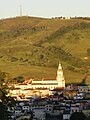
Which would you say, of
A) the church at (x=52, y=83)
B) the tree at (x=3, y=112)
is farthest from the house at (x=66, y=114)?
the tree at (x=3, y=112)

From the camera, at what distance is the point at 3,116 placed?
26.0 m

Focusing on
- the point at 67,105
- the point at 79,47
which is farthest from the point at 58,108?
the point at 79,47

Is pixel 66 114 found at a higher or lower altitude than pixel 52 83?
lower

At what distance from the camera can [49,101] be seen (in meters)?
92.4

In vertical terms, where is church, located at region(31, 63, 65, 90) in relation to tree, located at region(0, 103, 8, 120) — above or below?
above

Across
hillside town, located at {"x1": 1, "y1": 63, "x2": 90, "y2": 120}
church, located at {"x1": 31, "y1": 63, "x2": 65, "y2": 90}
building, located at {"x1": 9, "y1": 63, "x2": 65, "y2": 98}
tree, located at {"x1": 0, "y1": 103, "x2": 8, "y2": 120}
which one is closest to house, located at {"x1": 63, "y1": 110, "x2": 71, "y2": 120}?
hillside town, located at {"x1": 1, "y1": 63, "x2": 90, "y2": 120}

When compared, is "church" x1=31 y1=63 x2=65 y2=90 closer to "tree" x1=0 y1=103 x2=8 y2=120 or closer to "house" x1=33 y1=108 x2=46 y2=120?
"house" x1=33 y1=108 x2=46 y2=120

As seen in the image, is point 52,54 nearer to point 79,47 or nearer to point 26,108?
point 79,47

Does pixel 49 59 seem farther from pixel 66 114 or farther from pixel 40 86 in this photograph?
pixel 66 114

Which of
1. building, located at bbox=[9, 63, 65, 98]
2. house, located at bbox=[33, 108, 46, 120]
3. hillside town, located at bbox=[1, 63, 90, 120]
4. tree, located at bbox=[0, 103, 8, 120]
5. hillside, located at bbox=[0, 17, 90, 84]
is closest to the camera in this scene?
tree, located at bbox=[0, 103, 8, 120]

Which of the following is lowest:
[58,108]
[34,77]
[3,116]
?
[3,116]

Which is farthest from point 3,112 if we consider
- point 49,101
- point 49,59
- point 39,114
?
point 49,59

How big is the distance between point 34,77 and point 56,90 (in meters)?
30.5

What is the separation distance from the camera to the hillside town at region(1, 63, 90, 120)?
246 feet
